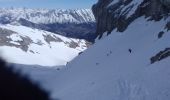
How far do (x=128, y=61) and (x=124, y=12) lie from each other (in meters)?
23.2

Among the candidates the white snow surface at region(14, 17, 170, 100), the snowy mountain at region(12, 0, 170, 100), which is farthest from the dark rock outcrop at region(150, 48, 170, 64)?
the white snow surface at region(14, 17, 170, 100)

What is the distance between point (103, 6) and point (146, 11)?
78.8 ft

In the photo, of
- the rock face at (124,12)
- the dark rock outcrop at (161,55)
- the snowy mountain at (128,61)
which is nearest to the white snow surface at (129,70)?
the snowy mountain at (128,61)

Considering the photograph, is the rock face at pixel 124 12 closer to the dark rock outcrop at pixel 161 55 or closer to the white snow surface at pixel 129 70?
the white snow surface at pixel 129 70

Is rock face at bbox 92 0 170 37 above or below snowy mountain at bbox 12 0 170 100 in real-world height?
above

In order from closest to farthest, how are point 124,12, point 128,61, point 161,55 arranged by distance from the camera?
point 161,55, point 128,61, point 124,12

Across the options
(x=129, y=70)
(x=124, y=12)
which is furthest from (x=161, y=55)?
(x=124, y=12)

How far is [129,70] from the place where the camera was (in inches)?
1259

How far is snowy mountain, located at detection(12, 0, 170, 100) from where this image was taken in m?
25.3

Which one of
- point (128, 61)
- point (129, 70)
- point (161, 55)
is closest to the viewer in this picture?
point (161, 55)

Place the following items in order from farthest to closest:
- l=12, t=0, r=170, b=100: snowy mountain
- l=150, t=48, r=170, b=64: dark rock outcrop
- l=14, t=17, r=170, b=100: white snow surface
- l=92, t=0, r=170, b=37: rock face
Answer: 1. l=92, t=0, r=170, b=37: rock face
2. l=150, t=48, r=170, b=64: dark rock outcrop
3. l=12, t=0, r=170, b=100: snowy mountain
4. l=14, t=17, r=170, b=100: white snow surface

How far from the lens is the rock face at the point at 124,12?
45.8 meters

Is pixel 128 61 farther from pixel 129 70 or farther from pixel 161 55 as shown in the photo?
pixel 161 55

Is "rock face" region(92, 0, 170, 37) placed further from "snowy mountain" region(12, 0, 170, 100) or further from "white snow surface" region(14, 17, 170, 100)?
"white snow surface" region(14, 17, 170, 100)
